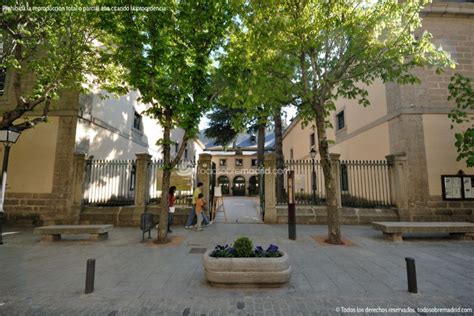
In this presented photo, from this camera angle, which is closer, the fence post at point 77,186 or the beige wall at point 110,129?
the fence post at point 77,186

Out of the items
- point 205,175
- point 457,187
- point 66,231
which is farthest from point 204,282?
point 457,187

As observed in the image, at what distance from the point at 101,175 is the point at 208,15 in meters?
8.93

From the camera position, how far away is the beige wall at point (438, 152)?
10.4 m

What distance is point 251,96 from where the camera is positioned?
7770 mm

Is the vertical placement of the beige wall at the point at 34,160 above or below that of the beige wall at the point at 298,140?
below

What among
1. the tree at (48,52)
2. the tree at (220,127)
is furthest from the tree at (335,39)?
the tree at (220,127)

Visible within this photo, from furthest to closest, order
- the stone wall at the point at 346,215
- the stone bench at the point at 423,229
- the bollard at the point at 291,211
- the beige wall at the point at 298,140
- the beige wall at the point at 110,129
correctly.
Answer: the beige wall at the point at 298,140 → the beige wall at the point at 110,129 → the stone wall at the point at 346,215 → the bollard at the point at 291,211 → the stone bench at the point at 423,229

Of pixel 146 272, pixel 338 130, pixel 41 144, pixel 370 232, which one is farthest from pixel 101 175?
pixel 338 130

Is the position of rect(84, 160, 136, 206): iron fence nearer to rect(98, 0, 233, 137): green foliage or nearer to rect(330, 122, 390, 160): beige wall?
rect(98, 0, 233, 137): green foliage

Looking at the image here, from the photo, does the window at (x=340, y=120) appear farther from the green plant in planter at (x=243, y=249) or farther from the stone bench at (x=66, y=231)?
the stone bench at (x=66, y=231)

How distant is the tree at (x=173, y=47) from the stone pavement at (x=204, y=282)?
3972mm

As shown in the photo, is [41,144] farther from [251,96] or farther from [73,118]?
[251,96]

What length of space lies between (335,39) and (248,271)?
7.36 m

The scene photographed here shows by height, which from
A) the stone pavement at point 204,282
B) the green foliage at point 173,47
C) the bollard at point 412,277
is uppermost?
the green foliage at point 173,47
